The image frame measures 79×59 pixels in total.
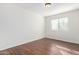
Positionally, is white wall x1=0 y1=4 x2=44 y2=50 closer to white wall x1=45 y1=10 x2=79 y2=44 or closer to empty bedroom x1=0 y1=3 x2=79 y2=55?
empty bedroom x1=0 y1=3 x2=79 y2=55

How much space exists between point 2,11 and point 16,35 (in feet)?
1.07

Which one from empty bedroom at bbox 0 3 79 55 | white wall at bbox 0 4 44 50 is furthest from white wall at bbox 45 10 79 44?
white wall at bbox 0 4 44 50

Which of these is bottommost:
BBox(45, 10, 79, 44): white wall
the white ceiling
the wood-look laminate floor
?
the wood-look laminate floor

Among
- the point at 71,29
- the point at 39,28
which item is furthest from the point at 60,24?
the point at 39,28

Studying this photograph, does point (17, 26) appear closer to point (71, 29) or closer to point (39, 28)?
point (39, 28)

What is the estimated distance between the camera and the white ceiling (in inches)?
39.0

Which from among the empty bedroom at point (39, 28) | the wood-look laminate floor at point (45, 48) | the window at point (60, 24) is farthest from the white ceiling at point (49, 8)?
the wood-look laminate floor at point (45, 48)

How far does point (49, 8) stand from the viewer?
1.05 meters

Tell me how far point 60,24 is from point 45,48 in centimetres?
37

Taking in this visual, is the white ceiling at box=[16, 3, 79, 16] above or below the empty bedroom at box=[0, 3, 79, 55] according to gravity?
above

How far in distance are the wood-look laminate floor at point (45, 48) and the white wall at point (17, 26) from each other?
0.06m

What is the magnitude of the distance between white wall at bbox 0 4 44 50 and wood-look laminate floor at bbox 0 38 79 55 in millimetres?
63
